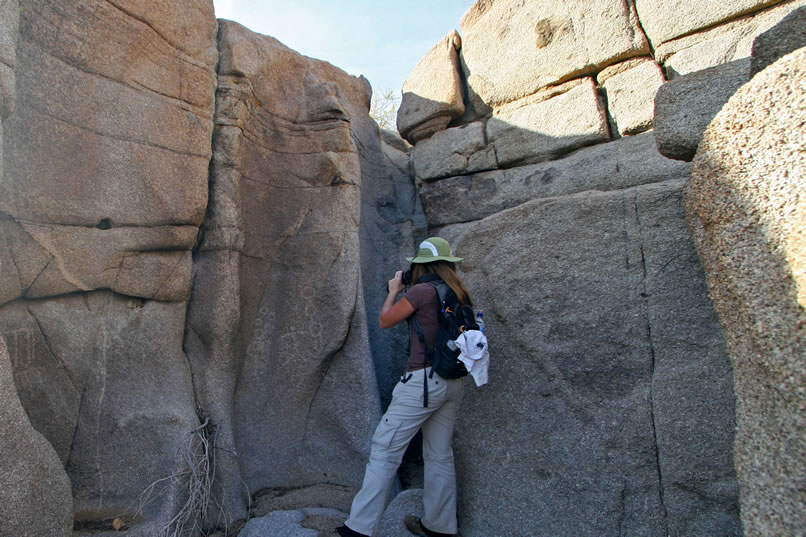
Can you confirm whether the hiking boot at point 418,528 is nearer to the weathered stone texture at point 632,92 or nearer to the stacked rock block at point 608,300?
the stacked rock block at point 608,300

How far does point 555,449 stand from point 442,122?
3138 mm

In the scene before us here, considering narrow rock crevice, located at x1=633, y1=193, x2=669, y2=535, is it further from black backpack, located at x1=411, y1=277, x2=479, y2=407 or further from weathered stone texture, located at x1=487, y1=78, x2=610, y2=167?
weathered stone texture, located at x1=487, y1=78, x2=610, y2=167

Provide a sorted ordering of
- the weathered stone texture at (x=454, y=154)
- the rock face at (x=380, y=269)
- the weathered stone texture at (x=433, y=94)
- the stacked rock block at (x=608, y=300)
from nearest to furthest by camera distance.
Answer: the rock face at (x=380, y=269) < the stacked rock block at (x=608, y=300) < the weathered stone texture at (x=454, y=154) < the weathered stone texture at (x=433, y=94)

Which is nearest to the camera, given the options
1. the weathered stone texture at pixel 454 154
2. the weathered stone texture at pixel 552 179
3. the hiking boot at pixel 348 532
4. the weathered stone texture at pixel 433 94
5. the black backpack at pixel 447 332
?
the hiking boot at pixel 348 532

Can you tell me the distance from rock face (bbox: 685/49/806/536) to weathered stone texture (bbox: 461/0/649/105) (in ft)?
8.00

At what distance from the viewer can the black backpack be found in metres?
3.00

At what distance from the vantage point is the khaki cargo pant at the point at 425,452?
9.63ft

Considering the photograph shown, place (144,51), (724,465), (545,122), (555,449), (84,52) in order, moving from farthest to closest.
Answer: (545,122) < (144,51) < (84,52) < (555,449) < (724,465)

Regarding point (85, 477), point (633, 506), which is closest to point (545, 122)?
point (633, 506)

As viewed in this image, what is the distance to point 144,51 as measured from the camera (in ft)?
11.7

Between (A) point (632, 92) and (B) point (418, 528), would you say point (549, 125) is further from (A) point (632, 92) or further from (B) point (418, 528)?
(B) point (418, 528)

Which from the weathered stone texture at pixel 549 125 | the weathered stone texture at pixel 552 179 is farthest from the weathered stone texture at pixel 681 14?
the weathered stone texture at pixel 552 179

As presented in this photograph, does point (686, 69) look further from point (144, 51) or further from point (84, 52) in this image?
point (84, 52)

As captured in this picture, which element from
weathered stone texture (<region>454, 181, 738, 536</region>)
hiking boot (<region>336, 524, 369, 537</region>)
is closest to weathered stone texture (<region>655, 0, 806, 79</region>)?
weathered stone texture (<region>454, 181, 738, 536</region>)
